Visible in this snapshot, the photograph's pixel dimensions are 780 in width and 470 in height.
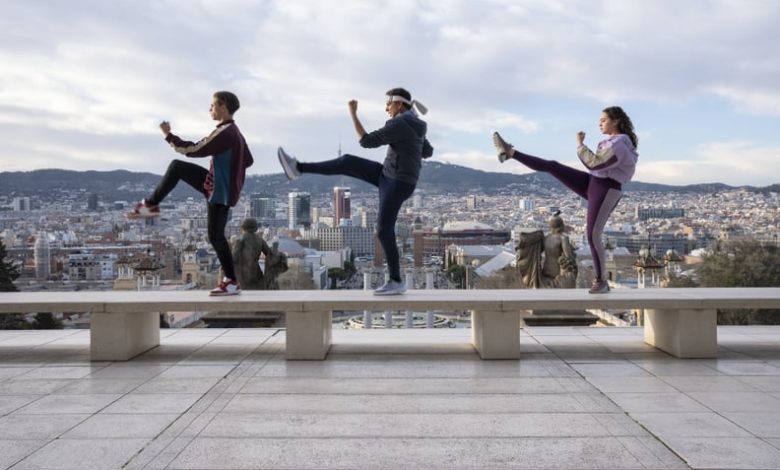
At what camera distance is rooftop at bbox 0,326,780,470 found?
11.5 ft

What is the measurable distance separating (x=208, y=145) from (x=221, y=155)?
14cm

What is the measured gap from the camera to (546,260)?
10.2 metres

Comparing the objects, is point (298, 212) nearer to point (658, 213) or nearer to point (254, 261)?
point (658, 213)

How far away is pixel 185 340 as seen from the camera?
719cm

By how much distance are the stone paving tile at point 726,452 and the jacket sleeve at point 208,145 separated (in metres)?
4.26

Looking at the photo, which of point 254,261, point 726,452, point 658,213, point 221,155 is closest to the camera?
point 726,452

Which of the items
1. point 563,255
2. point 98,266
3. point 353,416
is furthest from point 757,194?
point 353,416

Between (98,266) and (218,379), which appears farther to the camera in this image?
(98,266)

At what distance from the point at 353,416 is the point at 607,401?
5.39ft

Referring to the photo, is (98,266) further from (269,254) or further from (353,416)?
(353,416)

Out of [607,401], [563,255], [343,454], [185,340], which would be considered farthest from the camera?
[563,255]

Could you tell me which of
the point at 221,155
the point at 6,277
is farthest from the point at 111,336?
the point at 6,277

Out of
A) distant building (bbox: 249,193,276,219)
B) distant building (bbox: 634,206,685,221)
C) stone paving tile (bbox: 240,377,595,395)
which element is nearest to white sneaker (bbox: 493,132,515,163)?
stone paving tile (bbox: 240,377,595,395)

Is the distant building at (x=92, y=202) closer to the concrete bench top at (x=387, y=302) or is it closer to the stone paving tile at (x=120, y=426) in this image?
the concrete bench top at (x=387, y=302)
